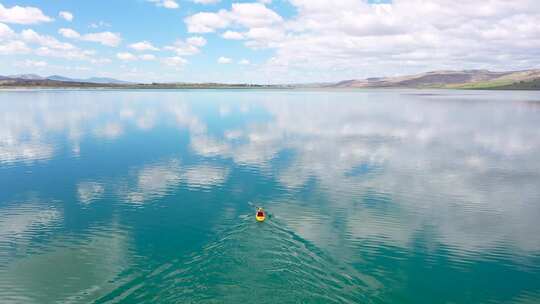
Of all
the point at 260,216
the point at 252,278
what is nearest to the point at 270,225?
the point at 260,216

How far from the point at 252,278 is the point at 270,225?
9.31 metres

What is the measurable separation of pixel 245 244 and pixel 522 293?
19.4 meters

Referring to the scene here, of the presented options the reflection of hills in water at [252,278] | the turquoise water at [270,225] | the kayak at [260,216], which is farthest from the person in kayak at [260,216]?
the reflection of hills in water at [252,278]

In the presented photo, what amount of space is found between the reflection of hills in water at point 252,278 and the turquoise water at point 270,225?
112 millimetres

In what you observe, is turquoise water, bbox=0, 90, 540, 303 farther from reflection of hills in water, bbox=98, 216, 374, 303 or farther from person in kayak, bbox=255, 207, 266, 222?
person in kayak, bbox=255, 207, 266, 222

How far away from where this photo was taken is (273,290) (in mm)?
22734

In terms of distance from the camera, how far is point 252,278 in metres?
24.0

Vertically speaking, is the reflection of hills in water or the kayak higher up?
the kayak

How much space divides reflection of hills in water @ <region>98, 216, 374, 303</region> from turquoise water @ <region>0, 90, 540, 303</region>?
0.11m

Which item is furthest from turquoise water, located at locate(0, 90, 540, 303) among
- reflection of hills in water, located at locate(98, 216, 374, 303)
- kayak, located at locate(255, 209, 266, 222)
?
kayak, located at locate(255, 209, 266, 222)

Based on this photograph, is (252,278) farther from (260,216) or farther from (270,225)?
(260,216)

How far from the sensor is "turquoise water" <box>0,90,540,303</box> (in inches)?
944

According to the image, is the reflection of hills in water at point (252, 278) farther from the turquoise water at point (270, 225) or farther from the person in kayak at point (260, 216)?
the person in kayak at point (260, 216)

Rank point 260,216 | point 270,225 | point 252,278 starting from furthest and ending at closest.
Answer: point 260,216, point 270,225, point 252,278
